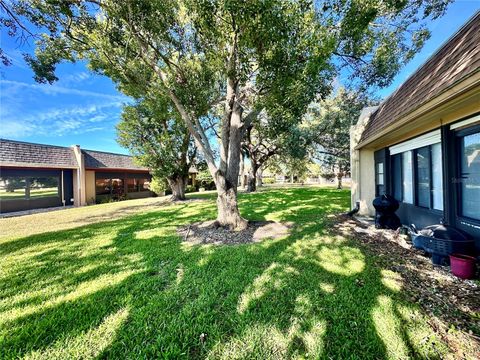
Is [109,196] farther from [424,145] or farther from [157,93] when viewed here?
[424,145]

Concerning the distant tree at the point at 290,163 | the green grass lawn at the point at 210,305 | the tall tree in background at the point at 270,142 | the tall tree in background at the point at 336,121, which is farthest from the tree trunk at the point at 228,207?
the distant tree at the point at 290,163

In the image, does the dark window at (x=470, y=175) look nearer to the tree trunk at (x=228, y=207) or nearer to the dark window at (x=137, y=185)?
the tree trunk at (x=228, y=207)

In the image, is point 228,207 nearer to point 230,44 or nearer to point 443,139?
point 230,44

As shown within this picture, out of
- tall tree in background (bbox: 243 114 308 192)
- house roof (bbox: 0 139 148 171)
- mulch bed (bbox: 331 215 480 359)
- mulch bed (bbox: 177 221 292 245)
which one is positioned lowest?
mulch bed (bbox: 331 215 480 359)

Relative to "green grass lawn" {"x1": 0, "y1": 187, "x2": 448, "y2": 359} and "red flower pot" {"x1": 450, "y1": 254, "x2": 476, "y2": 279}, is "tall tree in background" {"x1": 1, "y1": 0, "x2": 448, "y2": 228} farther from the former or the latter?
"red flower pot" {"x1": 450, "y1": 254, "x2": 476, "y2": 279}

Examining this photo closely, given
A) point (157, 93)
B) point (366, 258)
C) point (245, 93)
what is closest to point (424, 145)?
point (366, 258)

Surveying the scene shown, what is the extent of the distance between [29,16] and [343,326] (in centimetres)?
895

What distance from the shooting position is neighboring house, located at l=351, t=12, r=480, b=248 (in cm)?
296

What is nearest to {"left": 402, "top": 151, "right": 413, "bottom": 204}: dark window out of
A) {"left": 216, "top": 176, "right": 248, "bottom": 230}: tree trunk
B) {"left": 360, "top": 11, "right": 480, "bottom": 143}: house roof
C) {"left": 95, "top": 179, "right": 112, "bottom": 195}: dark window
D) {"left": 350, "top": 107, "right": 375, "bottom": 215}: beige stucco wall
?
{"left": 350, "top": 107, "right": 375, "bottom": 215}: beige stucco wall

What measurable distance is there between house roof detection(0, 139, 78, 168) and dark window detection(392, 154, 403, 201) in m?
17.6

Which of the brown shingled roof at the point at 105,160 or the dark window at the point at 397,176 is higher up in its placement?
the brown shingled roof at the point at 105,160

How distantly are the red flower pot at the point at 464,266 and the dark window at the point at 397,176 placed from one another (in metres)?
3.51

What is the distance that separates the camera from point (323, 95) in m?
7.16

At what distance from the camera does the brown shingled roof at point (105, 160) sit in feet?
48.5
